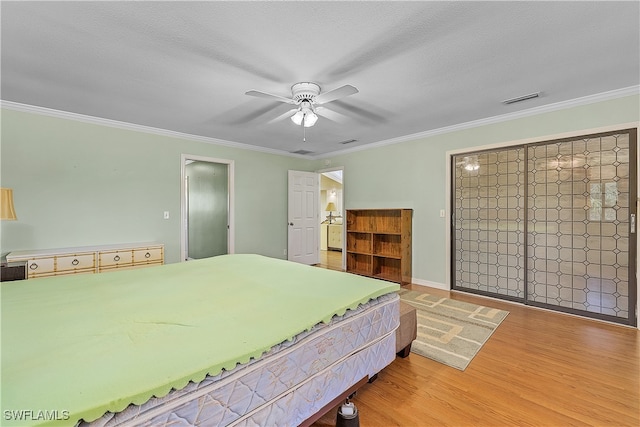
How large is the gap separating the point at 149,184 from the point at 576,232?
5629 millimetres

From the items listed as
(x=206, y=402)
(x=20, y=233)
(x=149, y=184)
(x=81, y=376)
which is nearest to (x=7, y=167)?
(x=20, y=233)

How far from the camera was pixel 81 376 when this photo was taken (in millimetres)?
885

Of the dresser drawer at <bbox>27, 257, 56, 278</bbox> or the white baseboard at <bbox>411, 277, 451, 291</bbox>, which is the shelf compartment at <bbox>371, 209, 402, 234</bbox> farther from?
the dresser drawer at <bbox>27, 257, 56, 278</bbox>

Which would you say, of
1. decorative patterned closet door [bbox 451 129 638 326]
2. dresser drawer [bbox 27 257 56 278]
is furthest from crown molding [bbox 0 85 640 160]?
dresser drawer [bbox 27 257 56 278]

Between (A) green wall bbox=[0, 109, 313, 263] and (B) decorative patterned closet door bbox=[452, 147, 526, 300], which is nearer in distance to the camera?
(A) green wall bbox=[0, 109, 313, 263]

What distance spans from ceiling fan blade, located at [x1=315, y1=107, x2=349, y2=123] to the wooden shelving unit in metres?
1.81

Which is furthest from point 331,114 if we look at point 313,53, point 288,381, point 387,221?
point 288,381

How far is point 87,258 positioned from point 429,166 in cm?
482

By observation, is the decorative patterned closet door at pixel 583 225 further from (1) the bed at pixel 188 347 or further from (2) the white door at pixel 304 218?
(2) the white door at pixel 304 218

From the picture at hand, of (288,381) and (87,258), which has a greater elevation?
(87,258)

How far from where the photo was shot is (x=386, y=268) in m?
5.20

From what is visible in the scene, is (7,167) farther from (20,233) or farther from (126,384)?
(126,384)

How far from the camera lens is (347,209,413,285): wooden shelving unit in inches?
181

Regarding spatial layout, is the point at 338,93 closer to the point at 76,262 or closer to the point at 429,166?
the point at 429,166
